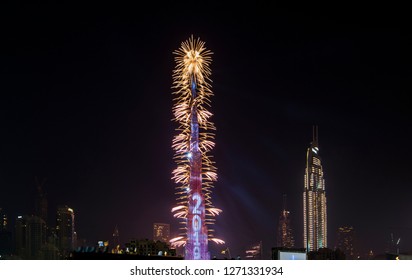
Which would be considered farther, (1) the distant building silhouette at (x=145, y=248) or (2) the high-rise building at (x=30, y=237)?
(2) the high-rise building at (x=30, y=237)

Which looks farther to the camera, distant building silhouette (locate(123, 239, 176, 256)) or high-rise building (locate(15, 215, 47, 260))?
high-rise building (locate(15, 215, 47, 260))

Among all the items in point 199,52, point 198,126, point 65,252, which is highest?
point 199,52

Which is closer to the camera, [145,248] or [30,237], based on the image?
[145,248]
